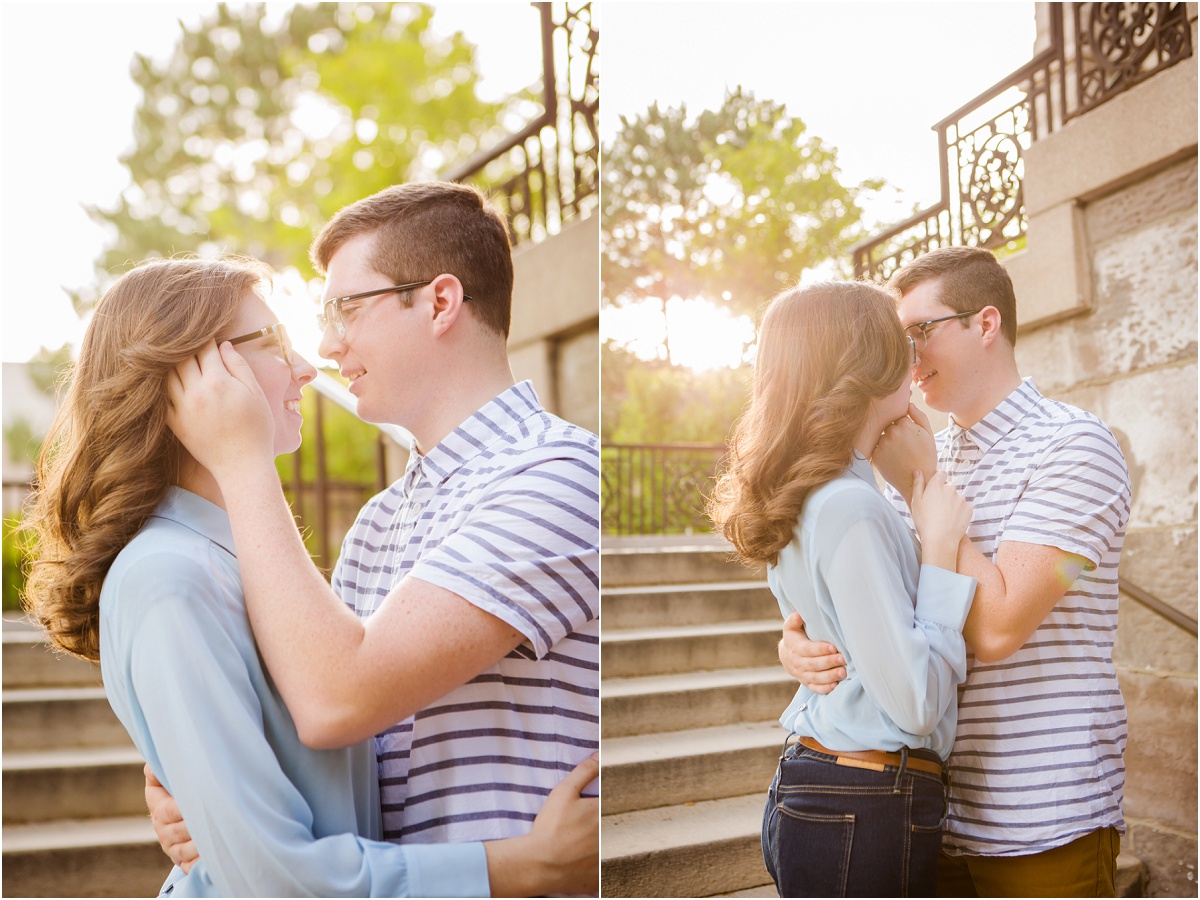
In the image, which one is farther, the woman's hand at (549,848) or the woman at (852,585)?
the woman at (852,585)

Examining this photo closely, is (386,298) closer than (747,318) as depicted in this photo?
Yes

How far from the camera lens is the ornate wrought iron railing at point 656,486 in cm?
216

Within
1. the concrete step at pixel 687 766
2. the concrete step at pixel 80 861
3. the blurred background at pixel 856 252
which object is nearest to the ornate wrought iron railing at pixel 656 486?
the blurred background at pixel 856 252

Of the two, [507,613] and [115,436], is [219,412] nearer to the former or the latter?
[115,436]

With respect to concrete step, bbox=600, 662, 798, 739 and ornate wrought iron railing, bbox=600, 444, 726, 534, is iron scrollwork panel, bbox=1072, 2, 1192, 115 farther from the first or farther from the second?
concrete step, bbox=600, 662, 798, 739

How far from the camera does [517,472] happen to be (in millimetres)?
1282

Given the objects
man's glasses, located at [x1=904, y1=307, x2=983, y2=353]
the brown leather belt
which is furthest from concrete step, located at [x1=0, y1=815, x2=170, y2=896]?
man's glasses, located at [x1=904, y1=307, x2=983, y2=353]

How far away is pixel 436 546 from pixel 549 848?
462 millimetres

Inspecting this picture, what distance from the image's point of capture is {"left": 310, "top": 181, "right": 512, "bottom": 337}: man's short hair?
1.46 meters

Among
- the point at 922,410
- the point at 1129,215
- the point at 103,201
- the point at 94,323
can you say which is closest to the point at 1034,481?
the point at 922,410

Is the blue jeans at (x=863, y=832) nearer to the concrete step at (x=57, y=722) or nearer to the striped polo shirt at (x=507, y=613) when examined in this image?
the striped polo shirt at (x=507, y=613)

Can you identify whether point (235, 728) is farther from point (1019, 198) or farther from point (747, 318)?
point (1019, 198)

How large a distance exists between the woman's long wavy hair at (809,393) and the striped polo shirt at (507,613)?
310mm

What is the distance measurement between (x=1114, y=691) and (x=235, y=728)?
1436 mm
